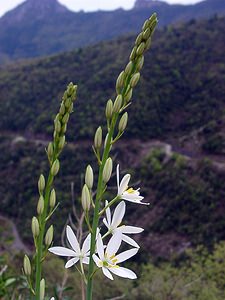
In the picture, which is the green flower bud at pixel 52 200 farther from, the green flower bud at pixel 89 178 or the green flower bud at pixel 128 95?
the green flower bud at pixel 128 95

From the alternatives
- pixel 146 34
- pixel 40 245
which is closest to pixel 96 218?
pixel 40 245

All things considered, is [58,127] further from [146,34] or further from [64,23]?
[64,23]

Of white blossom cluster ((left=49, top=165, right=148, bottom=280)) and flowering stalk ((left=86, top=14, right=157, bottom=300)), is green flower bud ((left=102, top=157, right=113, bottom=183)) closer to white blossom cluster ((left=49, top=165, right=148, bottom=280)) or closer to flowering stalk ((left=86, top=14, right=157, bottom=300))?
flowering stalk ((left=86, top=14, right=157, bottom=300))

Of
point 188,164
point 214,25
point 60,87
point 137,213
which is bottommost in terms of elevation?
point 137,213

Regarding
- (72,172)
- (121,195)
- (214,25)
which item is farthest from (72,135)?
(121,195)

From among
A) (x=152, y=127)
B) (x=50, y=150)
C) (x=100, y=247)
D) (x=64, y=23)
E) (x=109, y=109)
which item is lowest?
(x=152, y=127)

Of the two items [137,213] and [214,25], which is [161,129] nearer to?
[137,213]
